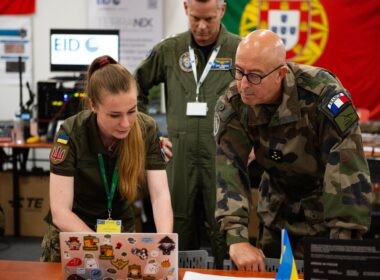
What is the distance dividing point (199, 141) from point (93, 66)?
99 cm

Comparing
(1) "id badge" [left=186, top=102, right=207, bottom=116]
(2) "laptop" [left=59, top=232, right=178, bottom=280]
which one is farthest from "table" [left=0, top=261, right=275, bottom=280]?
(1) "id badge" [left=186, top=102, right=207, bottom=116]

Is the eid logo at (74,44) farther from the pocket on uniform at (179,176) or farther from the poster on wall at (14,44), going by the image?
the pocket on uniform at (179,176)

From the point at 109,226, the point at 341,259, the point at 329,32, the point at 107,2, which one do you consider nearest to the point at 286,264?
the point at 341,259

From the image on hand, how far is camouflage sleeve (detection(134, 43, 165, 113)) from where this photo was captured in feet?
9.53

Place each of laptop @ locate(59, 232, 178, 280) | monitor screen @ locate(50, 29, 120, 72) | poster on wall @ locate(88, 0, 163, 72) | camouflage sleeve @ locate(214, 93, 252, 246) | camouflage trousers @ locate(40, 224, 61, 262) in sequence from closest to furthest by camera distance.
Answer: laptop @ locate(59, 232, 178, 280) → camouflage sleeve @ locate(214, 93, 252, 246) → camouflage trousers @ locate(40, 224, 61, 262) → monitor screen @ locate(50, 29, 120, 72) → poster on wall @ locate(88, 0, 163, 72)

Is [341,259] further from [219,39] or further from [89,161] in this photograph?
[219,39]

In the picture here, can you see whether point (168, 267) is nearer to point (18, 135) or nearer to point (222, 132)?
point (222, 132)

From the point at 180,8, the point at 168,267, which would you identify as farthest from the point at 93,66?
the point at 180,8

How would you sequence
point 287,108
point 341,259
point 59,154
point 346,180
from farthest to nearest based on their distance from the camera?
point 59,154, point 287,108, point 346,180, point 341,259

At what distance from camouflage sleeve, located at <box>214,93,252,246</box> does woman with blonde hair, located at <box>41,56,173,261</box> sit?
0.28 m

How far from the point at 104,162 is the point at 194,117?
0.95 metres

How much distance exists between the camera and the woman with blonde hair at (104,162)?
1.82 m

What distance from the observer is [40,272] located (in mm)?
1651

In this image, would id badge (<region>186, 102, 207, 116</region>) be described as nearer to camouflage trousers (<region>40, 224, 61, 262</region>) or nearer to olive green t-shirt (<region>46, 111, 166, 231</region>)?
olive green t-shirt (<region>46, 111, 166, 231</region>)
